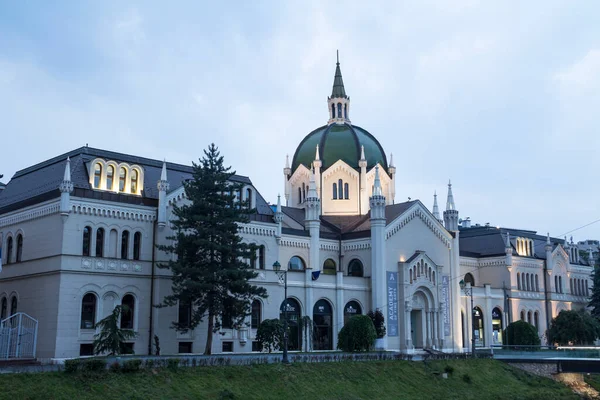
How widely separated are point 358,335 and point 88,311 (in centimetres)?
1954

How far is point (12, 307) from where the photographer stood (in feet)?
165

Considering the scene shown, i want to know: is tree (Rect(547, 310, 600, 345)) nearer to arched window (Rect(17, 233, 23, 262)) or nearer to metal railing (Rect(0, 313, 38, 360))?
metal railing (Rect(0, 313, 38, 360))

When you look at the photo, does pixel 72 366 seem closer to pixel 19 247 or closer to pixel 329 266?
pixel 19 247

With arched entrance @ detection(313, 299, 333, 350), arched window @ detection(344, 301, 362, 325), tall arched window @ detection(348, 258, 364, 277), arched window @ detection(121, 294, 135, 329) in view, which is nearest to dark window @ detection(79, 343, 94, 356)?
arched window @ detection(121, 294, 135, 329)

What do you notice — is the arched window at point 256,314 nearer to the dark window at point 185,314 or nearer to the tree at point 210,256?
the dark window at point 185,314

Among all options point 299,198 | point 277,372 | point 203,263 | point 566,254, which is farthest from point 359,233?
point 566,254

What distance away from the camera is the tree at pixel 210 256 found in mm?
46062

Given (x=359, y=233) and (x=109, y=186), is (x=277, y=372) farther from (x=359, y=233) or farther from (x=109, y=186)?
(x=359, y=233)

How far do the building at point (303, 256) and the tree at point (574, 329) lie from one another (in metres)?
6.06

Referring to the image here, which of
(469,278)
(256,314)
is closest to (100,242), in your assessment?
(256,314)

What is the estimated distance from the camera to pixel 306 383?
41.8 meters

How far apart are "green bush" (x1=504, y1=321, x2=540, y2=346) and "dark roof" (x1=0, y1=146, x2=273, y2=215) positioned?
3554 centimetres

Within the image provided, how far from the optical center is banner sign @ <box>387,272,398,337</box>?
64812mm

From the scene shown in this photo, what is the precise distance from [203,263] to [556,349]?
30.7 meters
